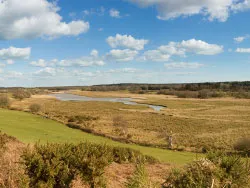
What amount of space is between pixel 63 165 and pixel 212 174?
7.18m

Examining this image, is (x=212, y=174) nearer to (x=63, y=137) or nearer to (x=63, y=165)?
(x=63, y=165)

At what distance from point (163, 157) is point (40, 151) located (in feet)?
40.5

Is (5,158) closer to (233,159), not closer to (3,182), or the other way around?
(3,182)

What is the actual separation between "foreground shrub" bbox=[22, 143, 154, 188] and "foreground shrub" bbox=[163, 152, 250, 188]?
4.45 meters

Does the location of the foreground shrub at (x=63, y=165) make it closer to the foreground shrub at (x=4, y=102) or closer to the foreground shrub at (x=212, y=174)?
the foreground shrub at (x=212, y=174)

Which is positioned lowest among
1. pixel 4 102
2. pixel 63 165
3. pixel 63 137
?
pixel 63 137

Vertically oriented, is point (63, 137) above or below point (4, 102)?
below

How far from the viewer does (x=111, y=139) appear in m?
31.2

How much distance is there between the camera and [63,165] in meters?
11.5

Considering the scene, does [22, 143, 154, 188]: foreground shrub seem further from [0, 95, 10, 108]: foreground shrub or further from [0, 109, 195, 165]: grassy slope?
[0, 95, 10, 108]: foreground shrub

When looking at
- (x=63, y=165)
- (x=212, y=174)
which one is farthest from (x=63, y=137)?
(x=212, y=174)

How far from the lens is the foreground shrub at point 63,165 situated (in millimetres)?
10797

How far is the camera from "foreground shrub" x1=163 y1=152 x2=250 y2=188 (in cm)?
624

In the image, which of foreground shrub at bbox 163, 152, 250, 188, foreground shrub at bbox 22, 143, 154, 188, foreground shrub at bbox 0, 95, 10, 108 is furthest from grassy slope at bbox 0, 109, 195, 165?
foreground shrub at bbox 0, 95, 10, 108
